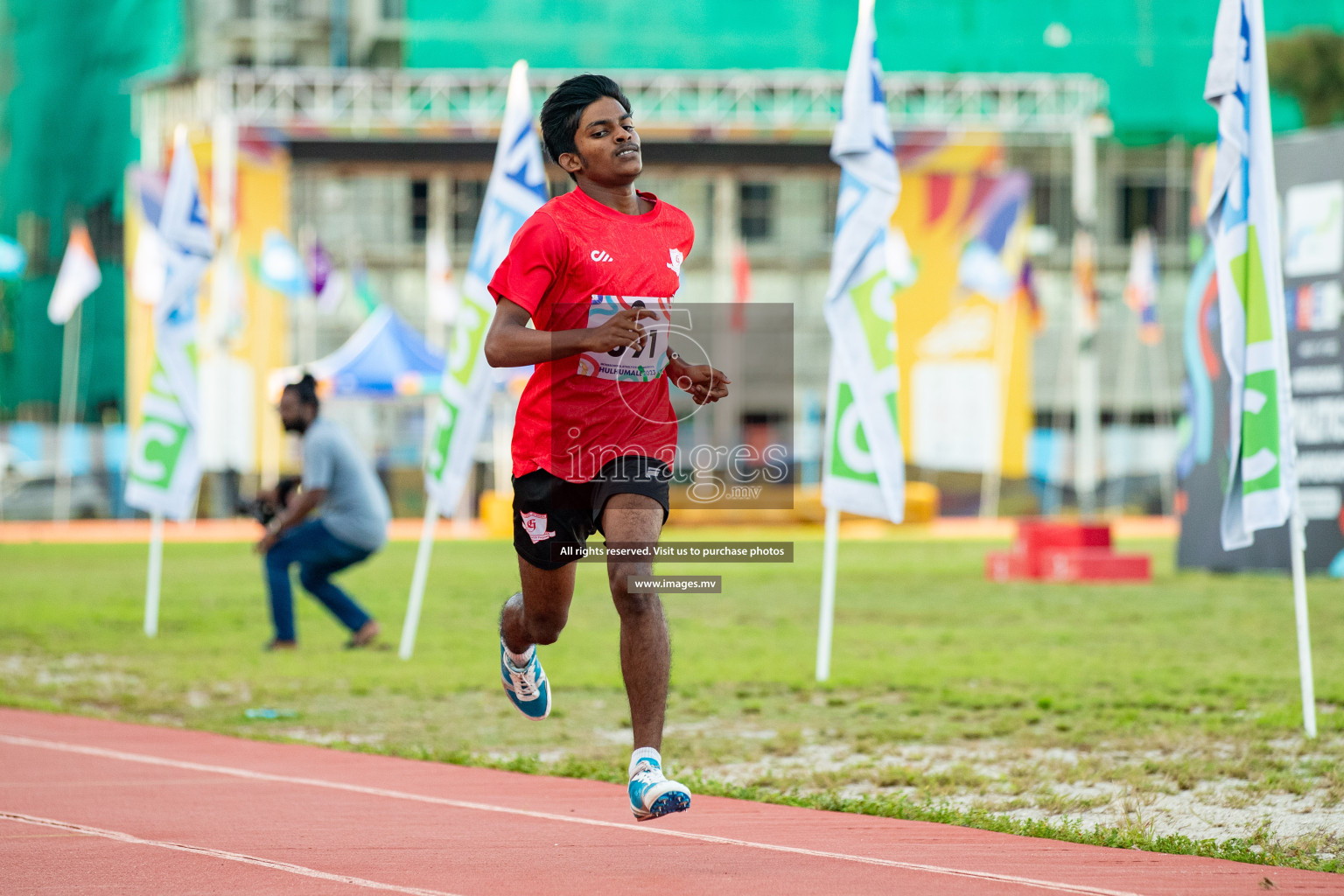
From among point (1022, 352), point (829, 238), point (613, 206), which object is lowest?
point (613, 206)

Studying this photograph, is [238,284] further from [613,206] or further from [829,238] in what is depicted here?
[613,206]

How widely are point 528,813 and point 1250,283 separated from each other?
4.53 meters

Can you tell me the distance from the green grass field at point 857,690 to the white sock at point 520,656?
76 cm

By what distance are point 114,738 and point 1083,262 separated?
2483 centimetres

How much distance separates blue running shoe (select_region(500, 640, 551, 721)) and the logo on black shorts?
2.10ft

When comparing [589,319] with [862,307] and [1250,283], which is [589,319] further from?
[862,307]

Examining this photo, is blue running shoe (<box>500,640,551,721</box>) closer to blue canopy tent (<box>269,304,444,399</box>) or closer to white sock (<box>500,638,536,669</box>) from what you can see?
white sock (<box>500,638,536,669</box>)

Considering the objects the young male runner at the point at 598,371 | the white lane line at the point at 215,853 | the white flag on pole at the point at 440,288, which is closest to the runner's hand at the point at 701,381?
the young male runner at the point at 598,371

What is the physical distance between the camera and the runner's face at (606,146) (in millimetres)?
5078

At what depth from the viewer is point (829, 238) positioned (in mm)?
44344

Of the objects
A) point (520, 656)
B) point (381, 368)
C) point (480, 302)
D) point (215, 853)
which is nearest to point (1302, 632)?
point (520, 656)

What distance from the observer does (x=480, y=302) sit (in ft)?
37.3

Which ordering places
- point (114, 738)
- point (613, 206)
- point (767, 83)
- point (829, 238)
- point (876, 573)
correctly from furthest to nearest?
point (829, 238)
point (767, 83)
point (876, 573)
point (114, 738)
point (613, 206)

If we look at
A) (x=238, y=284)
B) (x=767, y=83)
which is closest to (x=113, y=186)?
(x=238, y=284)
